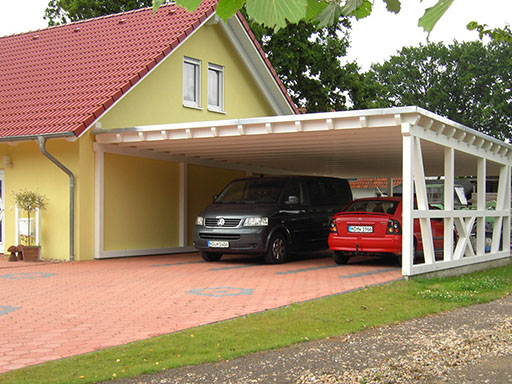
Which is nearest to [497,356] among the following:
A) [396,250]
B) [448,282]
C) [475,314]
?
[475,314]

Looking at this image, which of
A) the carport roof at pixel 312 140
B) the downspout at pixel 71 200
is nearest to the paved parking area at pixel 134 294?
the downspout at pixel 71 200

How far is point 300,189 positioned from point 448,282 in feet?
17.0

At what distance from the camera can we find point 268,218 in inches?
587

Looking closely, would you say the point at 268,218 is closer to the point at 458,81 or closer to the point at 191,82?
the point at 191,82

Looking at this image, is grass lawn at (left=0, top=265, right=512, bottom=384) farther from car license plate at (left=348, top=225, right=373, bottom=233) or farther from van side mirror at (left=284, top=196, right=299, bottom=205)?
van side mirror at (left=284, top=196, right=299, bottom=205)

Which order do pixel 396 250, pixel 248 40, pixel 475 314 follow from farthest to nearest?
pixel 248 40, pixel 396 250, pixel 475 314

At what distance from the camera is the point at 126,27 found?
67.9 ft

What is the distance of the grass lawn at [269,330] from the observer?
582 centimetres

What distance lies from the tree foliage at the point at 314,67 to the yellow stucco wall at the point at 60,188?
17.0 m

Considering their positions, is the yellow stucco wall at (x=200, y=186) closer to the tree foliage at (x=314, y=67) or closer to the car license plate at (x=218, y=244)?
the car license plate at (x=218, y=244)

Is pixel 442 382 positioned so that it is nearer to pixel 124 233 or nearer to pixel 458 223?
pixel 458 223

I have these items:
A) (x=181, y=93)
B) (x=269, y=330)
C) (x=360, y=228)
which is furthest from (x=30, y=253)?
(x=269, y=330)

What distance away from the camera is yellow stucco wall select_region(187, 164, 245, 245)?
1972cm

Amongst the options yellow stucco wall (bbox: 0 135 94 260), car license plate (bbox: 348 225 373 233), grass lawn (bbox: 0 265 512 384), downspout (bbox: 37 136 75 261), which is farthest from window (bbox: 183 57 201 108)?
grass lawn (bbox: 0 265 512 384)
